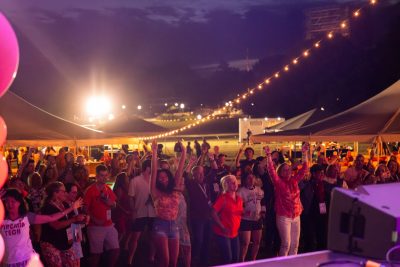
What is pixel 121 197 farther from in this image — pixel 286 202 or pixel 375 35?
pixel 375 35

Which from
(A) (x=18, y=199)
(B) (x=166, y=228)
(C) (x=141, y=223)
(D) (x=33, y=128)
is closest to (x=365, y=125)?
(C) (x=141, y=223)

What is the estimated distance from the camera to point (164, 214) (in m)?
5.46

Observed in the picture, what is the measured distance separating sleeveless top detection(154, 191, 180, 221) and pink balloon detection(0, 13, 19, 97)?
9.78 ft

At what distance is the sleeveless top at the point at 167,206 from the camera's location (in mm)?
5465

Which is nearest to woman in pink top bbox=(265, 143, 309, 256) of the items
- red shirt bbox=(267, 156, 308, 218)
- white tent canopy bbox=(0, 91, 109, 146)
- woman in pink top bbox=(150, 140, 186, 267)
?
red shirt bbox=(267, 156, 308, 218)

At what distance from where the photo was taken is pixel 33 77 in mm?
36062

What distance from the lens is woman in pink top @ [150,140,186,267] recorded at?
547cm

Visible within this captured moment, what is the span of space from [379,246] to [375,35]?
35.5 m

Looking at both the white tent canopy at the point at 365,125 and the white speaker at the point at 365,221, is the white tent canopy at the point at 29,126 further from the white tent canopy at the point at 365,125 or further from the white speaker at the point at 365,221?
the white speaker at the point at 365,221

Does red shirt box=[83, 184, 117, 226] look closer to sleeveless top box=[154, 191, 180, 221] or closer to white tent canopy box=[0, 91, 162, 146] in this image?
sleeveless top box=[154, 191, 180, 221]

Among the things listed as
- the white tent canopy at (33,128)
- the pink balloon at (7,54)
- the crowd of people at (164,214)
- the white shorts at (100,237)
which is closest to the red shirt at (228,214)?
A: the crowd of people at (164,214)

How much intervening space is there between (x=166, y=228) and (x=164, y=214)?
0.57 feet

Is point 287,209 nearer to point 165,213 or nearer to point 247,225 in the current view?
point 247,225

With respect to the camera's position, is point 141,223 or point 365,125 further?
point 365,125
